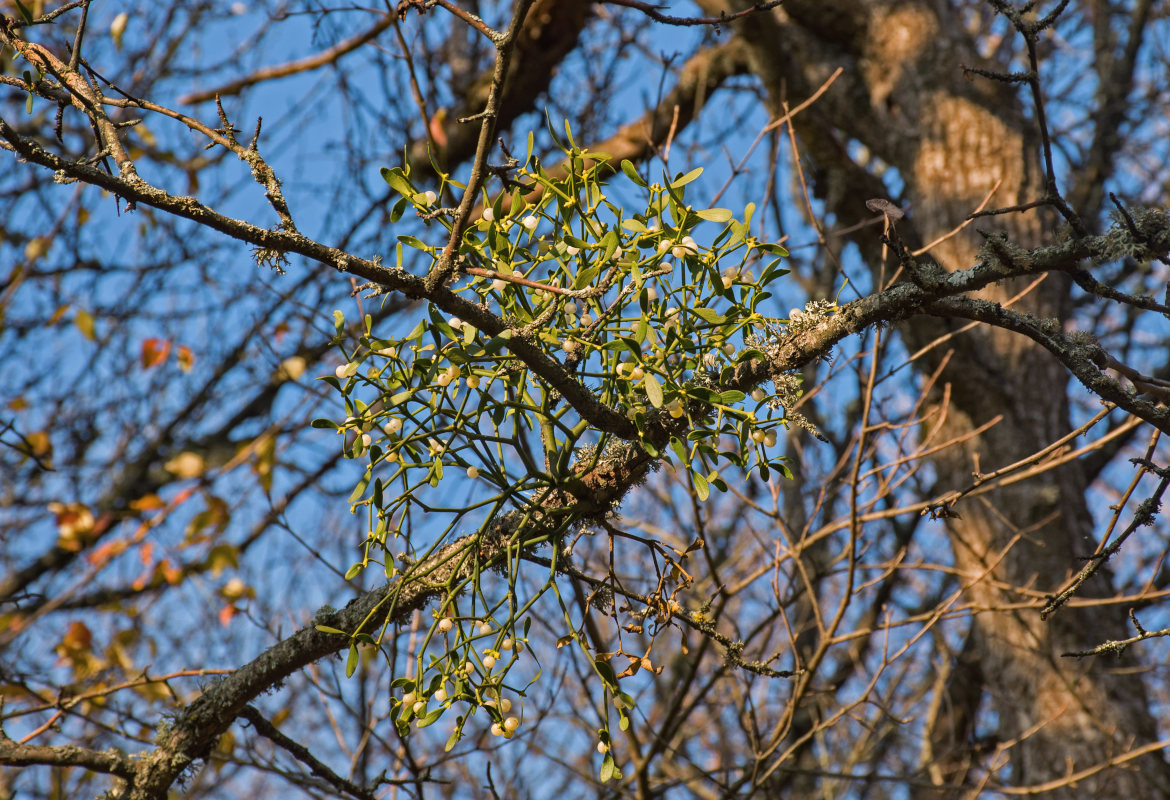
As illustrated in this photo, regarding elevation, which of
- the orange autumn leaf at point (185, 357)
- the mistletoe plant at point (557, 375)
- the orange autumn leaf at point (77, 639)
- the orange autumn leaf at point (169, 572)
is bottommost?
the mistletoe plant at point (557, 375)

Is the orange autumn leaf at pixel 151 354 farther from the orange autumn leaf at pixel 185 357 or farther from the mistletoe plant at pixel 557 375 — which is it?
the mistletoe plant at pixel 557 375

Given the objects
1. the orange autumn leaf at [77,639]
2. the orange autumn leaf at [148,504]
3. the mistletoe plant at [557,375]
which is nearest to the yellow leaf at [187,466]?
the orange autumn leaf at [148,504]

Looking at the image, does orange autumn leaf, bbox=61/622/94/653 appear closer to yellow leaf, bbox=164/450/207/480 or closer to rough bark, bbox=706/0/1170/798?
yellow leaf, bbox=164/450/207/480

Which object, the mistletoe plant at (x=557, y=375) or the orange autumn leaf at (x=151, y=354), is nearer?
the mistletoe plant at (x=557, y=375)

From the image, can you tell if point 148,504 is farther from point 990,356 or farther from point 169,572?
point 990,356

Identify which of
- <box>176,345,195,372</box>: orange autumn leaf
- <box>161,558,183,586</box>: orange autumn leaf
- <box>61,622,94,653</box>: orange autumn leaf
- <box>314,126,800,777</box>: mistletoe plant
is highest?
<box>176,345,195,372</box>: orange autumn leaf

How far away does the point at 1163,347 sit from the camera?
535cm

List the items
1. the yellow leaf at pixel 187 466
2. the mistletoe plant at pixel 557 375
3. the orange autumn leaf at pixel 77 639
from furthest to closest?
the yellow leaf at pixel 187 466, the orange autumn leaf at pixel 77 639, the mistletoe plant at pixel 557 375

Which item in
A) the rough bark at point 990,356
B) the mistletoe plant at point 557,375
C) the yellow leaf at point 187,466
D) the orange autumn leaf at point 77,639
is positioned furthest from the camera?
the yellow leaf at point 187,466

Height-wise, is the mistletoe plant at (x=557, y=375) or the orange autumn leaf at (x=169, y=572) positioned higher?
the orange autumn leaf at (x=169, y=572)

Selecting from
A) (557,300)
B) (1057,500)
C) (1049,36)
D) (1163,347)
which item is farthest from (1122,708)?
(1049,36)

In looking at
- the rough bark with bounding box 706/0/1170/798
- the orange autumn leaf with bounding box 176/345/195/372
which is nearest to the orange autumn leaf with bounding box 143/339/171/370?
the orange autumn leaf with bounding box 176/345/195/372

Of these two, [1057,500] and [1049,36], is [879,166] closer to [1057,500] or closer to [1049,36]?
[1049,36]

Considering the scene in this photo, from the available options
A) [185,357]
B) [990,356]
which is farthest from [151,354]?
[990,356]
